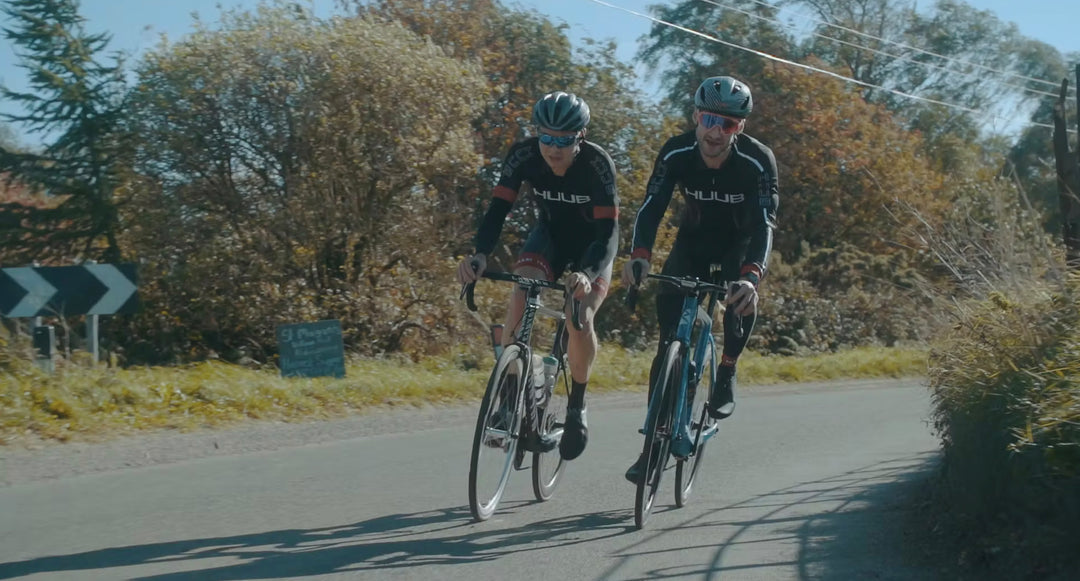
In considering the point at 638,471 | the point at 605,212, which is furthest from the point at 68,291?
the point at 638,471

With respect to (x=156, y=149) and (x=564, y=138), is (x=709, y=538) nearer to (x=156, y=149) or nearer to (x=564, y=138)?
(x=564, y=138)

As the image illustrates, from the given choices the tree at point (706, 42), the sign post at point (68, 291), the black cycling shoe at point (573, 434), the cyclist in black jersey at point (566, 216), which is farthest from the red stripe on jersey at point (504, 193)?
the tree at point (706, 42)

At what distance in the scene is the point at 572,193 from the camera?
628cm

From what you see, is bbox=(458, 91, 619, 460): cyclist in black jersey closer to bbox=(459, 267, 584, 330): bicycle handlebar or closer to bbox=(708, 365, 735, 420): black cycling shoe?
bbox=(459, 267, 584, 330): bicycle handlebar

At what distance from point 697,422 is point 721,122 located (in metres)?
1.69

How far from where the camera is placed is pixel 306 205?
14297 mm

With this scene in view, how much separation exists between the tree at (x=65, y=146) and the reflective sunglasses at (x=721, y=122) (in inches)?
464

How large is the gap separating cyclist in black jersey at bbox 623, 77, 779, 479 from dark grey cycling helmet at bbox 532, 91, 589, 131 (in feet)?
1.55

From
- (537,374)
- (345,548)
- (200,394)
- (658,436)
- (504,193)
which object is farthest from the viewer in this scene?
(200,394)

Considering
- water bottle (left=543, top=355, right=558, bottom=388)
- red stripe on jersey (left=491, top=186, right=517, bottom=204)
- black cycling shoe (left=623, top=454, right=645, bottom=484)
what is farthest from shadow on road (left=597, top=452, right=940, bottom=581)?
red stripe on jersey (left=491, top=186, right=517, bottom=204)

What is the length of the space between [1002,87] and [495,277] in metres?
44.0

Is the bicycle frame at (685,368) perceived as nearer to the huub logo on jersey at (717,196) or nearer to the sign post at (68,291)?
the huub logo on jersey at (717,196)

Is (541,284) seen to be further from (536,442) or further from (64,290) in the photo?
(64,290)

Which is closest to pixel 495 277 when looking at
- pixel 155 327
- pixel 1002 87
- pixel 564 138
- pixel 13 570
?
pixel 564 138
